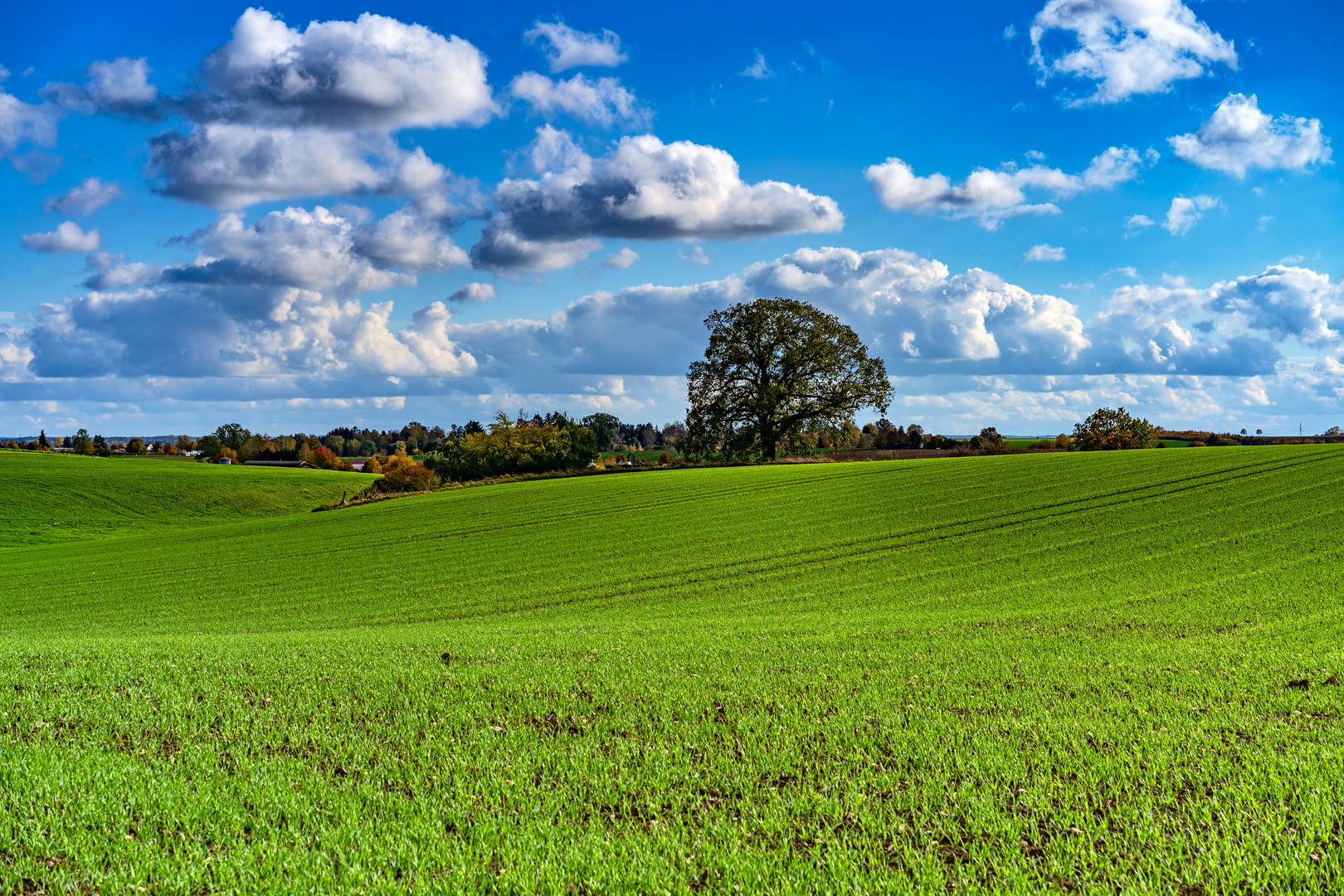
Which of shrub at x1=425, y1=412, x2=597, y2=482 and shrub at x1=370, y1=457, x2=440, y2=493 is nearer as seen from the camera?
shrub at x1=370, y1=457, x2=440, y2=493

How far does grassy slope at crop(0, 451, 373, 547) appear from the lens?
54.1m

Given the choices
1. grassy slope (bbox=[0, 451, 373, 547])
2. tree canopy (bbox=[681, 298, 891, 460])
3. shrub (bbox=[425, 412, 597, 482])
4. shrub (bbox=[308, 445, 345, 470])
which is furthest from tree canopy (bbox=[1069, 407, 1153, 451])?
shrub (bbox=[308, 445, 345, 470])

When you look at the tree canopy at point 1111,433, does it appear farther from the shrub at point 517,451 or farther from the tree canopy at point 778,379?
the shrub at point 517,451

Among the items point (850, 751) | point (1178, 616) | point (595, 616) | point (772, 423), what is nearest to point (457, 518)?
point (595, 616)

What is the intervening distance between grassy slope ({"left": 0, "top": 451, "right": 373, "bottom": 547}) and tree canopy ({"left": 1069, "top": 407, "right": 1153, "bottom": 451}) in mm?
70585

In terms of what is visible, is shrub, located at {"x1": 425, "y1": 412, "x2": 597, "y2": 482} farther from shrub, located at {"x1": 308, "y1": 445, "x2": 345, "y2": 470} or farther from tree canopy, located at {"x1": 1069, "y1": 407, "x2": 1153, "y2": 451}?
shrub, located at {"x1": 308, "y1": 445, "x2": 345, "y2": 470}

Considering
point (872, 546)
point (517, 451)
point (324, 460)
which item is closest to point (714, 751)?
point (872, 546)

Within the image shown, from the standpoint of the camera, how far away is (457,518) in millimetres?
42656

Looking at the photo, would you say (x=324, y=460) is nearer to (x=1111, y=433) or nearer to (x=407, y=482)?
(x=407, y=482)

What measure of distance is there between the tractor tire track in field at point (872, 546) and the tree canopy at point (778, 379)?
29665mm

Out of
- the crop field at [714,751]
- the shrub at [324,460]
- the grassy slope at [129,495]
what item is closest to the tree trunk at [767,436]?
the grassy slope at [129,495]

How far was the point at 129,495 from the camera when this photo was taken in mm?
64000

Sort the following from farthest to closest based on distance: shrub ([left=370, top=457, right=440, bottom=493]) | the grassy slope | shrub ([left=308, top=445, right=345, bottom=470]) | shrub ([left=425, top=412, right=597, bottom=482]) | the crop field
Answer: shrub ([left=308, top=445, right=345, bottom=470]) < shrub ([left=425, top=412, right=597, bottom=482]) < shrub ([left=370, top=457, right=440, bottom=493]) < the grassy slope < the crop field

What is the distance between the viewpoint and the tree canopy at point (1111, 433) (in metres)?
63.9
